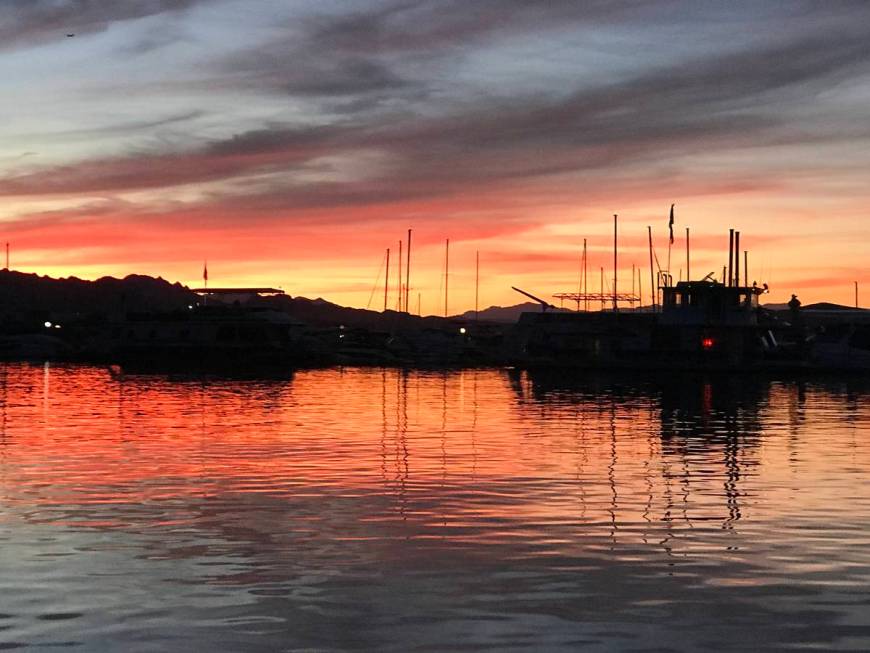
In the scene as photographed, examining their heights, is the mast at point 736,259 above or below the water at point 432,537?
above

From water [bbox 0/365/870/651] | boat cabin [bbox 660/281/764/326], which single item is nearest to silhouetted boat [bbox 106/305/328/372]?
boat cabin [bbox 660/281/764/326]

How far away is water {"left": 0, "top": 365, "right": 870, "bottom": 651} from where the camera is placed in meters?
14.9

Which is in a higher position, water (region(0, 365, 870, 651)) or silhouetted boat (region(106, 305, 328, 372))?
silhouetted boat (region(106, 305, 328, 372))

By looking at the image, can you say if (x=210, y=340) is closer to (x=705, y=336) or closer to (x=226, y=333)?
(x=226, y=333)

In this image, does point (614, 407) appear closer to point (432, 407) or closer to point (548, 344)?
point (432, 407)

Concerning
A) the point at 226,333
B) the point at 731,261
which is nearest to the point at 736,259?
the point at 731,261

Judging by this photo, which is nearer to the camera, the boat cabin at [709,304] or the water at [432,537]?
the water at [432,537]

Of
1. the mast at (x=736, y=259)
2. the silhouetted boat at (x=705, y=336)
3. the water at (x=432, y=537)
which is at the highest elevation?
the mast at (x=736, y=259)

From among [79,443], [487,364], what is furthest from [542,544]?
[487,364]

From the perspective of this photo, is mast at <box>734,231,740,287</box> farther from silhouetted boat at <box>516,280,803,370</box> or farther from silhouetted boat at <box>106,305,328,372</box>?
silhouetted boat at <box>106,305,328,372</box>

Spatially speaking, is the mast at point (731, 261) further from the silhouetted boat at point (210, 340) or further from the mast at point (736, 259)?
the silhouetted boat at point (210, 340)

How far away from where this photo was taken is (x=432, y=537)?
2170 centimetres

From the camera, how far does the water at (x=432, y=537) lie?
14930mm

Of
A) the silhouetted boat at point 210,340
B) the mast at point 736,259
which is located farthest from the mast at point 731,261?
the silhouetted boat at point 210,340
